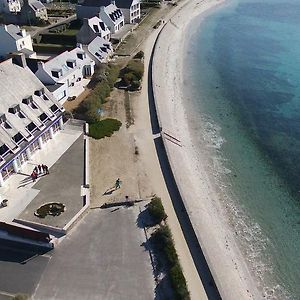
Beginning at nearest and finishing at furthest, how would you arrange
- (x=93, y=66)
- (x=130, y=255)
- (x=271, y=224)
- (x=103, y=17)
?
(x=130, y=255)
(x=271, y=224)
(x=93, y=66)
(x=103, y=17)

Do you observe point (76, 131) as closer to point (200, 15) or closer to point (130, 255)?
point (130, 255)

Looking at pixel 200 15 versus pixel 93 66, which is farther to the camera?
pixel 200 15

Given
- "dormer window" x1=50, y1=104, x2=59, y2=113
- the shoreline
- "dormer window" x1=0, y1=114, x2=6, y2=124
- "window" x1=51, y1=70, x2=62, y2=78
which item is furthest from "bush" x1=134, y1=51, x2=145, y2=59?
"dormer window" x1=0, y1=114, x2=6, y2=124

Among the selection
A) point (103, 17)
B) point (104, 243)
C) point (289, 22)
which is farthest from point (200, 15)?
point (104, 243)

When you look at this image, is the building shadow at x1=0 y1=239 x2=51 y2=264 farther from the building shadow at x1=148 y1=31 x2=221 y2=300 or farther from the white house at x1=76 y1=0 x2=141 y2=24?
the white house at x1=76 y1=0 x2=141 y2=24

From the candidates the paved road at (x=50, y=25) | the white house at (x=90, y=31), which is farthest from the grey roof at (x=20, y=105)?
the paved road at (x=50, y=25)

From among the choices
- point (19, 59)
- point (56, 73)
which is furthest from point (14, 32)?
point (19, 59)
